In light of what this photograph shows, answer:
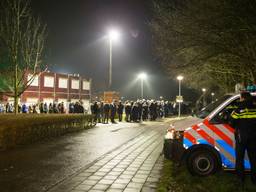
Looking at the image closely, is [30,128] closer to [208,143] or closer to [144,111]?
[208,143]

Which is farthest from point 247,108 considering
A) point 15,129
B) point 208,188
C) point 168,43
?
point 168,43

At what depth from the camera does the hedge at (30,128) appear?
39.8 ft

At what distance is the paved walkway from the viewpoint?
7125 mm

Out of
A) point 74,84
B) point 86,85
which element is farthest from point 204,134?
point 86,85

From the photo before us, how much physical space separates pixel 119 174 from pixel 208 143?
210 cm

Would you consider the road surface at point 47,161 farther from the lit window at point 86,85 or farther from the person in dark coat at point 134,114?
the lit window at point 86,85

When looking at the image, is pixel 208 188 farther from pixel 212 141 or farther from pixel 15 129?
pixel 15 129

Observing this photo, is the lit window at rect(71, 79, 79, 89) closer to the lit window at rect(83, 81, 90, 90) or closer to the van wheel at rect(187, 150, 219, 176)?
the lit window at rect(83, 81, 90, 90)

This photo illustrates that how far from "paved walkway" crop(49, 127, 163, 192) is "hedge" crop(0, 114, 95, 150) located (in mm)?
3446

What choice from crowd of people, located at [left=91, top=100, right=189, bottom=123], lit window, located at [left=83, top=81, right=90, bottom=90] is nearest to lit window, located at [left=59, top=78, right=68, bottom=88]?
lit window, located at [left=83, top=81, right=90, bottom=90]

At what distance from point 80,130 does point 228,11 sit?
10.7 m

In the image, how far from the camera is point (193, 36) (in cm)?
1417

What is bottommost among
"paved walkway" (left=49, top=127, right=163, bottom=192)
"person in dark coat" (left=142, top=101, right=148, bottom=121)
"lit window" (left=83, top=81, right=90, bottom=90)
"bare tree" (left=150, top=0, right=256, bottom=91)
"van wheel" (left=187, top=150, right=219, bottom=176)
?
"paved walkway" (left=49, top=127, right=163, bottom=192)

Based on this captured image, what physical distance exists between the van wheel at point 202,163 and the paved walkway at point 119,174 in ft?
2.64
